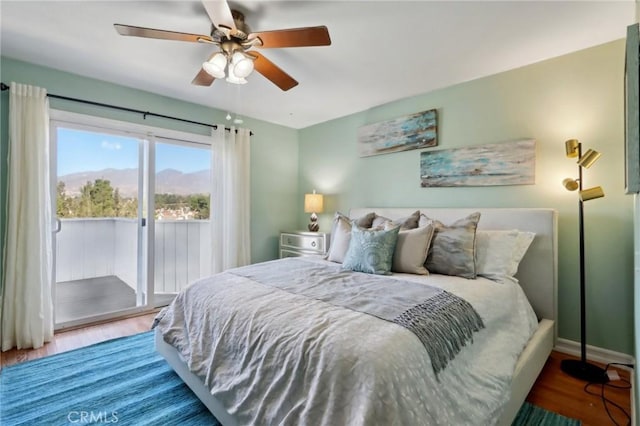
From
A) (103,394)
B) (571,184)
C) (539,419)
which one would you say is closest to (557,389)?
(539,419)

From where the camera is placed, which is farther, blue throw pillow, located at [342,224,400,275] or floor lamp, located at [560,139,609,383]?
blue throw pillow, located at [342,224,400,275]

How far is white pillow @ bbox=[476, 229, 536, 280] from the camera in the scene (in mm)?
2218

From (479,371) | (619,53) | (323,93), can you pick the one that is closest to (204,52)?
(323,93)

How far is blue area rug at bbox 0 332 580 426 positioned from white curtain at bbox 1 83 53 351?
1.46 ft

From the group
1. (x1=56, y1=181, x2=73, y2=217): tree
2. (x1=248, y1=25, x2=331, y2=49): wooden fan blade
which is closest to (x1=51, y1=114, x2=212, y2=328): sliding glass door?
(x1=56, y1=181, x2=73, y2=217): tree

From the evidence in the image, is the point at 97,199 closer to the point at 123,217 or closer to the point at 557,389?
the point at 123,217

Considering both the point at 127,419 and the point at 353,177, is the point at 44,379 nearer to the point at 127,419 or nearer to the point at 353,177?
the point at 127,419

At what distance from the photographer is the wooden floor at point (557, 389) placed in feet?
5.64

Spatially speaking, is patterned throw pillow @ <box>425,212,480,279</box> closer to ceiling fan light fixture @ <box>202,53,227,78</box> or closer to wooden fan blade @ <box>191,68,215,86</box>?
ceiling fan light fixture @ <box>202,53,227,78</box>

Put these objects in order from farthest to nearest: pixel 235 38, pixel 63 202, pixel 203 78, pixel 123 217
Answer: pixel 123 217 < pixel 63 202 < pixel 203 78 < pixel 235 38

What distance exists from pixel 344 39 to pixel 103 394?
2884mm

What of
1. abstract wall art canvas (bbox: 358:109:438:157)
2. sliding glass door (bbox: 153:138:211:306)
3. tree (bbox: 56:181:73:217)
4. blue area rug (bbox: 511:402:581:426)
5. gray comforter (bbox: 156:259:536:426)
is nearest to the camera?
gray comforter (bbox: 156:259:536:426)

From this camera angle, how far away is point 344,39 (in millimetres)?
2215

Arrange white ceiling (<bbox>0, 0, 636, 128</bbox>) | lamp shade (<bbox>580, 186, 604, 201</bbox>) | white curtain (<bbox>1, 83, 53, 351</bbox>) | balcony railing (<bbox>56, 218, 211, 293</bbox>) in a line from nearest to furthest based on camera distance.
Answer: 1. white ceiling (<bbox>0, 0, 636, 128</bbox>)
2. lamp shade (<bbox>580, 186, 604, 201</bbox>)
3. white curtain (<bbox>1, 83, 53, 351</bbox>)
4. balcony railing (<bbox>56, 218, 211, 293</bbox>)
